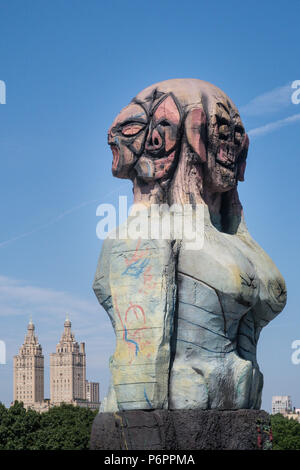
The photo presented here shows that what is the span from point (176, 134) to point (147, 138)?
43cm

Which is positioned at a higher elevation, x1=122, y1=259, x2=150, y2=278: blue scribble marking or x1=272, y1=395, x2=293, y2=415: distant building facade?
x1=272, y1=395, x2=293, y2=415: distant building facade

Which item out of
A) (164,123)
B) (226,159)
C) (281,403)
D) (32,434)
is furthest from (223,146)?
(281,403)

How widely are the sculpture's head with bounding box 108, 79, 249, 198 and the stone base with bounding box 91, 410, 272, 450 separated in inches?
121

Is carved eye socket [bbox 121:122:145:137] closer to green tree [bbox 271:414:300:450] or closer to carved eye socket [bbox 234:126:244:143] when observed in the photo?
carved eye socket [bbox 234:126:244:143]

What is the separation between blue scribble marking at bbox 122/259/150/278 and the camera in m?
11.2

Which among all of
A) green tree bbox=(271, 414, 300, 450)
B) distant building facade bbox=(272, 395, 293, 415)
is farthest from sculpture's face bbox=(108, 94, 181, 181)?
distant building facade bbox=(272, 395, 293, 415)

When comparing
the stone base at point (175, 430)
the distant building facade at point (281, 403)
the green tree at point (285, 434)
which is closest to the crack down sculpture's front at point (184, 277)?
the stone base at point (175, 430)

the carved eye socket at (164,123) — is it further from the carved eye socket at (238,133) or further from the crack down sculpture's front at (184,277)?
the carved eye socket at (238,133)

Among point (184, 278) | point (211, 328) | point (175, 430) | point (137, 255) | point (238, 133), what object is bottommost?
point (175, 430)

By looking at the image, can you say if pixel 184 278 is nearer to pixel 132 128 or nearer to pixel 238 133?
pixel 132 128

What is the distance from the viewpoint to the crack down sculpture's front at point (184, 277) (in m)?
11.0

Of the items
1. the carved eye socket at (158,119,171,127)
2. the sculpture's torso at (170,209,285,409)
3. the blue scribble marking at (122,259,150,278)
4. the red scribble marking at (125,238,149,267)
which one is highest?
the carved eye socket at (158,119,171,127)

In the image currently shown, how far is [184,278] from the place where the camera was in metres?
11.3
